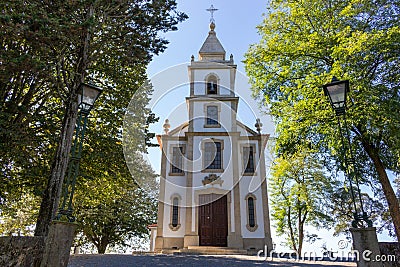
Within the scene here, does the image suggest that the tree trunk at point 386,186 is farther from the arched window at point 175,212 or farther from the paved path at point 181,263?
the arched window at point 175,212

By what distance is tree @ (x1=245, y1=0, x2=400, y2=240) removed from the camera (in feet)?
31.3

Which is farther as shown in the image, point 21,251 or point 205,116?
point 205,116

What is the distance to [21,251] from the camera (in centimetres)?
549

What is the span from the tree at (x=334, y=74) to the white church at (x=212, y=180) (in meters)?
5.91

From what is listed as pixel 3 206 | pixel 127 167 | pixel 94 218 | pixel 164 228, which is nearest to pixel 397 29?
pixel 127 167

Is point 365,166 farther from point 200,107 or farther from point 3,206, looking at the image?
point 3,206

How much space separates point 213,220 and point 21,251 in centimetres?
1227

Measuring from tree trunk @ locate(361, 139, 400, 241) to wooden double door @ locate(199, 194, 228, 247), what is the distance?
28.1 feet

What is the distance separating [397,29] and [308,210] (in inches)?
561

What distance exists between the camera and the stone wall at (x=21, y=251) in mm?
5227

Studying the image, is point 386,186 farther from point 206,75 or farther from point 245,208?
point 206,75

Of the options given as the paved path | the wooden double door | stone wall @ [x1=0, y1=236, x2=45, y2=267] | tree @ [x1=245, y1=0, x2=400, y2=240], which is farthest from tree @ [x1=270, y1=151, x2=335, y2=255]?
stone wall @ [x1=0, y1=236, x2=45, y2=267]

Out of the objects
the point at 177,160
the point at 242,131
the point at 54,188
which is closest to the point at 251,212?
the point at 242,131

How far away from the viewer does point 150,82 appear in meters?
13.1
